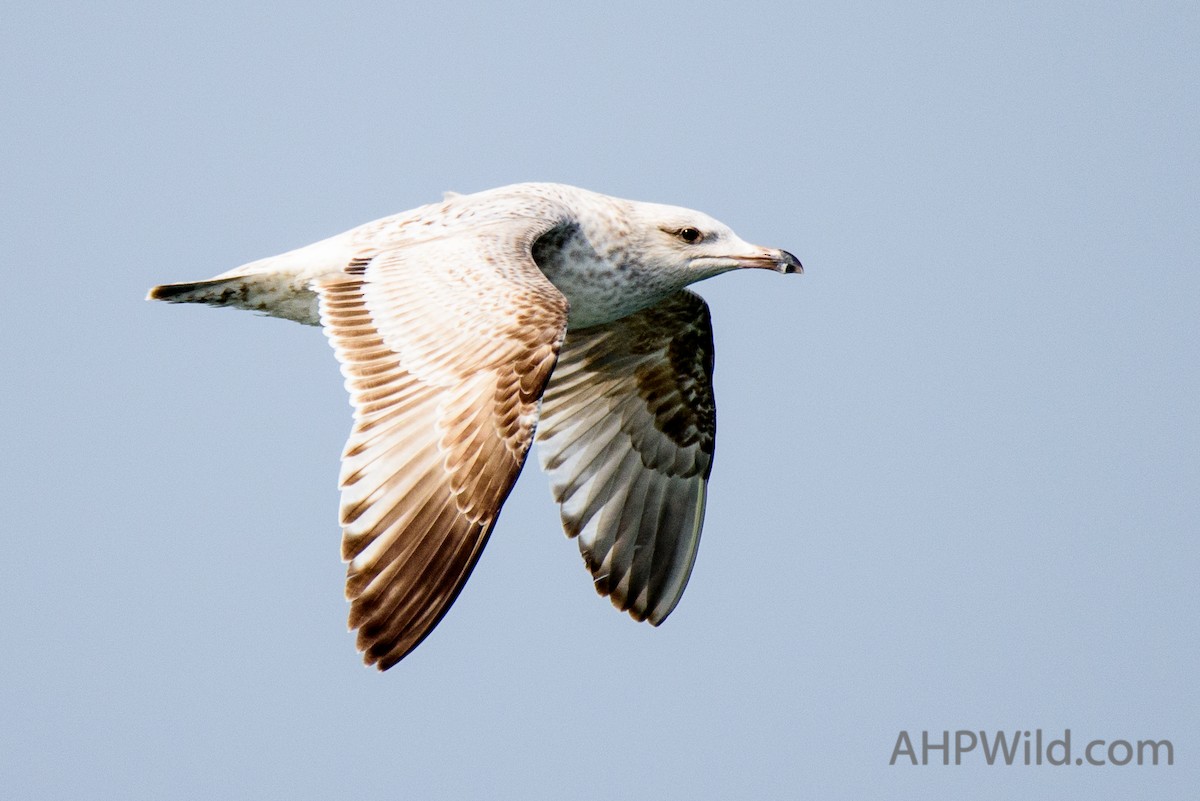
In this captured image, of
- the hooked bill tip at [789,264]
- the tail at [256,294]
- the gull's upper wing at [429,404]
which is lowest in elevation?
the gull's upper wing at [429,404]

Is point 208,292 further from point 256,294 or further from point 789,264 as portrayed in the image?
point 789,264

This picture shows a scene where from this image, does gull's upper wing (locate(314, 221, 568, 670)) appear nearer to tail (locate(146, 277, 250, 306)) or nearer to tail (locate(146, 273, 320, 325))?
tail (locate(146, 273, 320, 325))

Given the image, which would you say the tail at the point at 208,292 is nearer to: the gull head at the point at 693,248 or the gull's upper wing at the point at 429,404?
the gull's upper wing at the point at 429,404

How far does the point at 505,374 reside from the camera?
9438 mm

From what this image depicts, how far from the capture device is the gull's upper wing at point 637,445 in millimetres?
12516

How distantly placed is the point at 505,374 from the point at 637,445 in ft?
11.7

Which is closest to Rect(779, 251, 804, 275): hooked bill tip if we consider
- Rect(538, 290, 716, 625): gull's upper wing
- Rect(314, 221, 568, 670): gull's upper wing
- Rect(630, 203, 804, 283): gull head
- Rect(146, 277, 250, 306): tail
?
Rect(630, 203, 804, 283): gull head

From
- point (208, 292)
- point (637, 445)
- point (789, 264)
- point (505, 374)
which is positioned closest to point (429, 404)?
point (505, 374)

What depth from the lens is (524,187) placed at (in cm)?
1149

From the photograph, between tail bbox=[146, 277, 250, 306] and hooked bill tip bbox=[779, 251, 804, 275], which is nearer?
tail bbox=[146, 277, 250, 306]

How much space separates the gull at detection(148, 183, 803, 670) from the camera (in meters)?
8.86

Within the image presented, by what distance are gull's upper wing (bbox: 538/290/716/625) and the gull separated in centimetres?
1

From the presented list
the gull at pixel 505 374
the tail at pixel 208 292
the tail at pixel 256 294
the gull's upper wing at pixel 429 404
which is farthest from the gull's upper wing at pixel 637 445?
the tail at pixel 208 292

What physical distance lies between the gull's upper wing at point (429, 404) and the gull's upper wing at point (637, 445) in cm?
247
